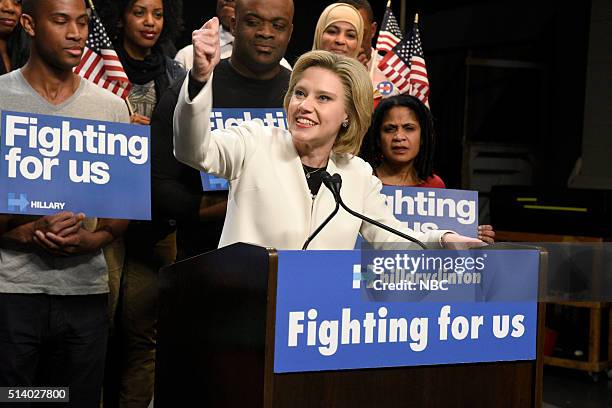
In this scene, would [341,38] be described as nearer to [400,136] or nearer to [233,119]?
[400,136]

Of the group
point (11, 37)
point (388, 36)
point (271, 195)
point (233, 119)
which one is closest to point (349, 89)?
point (271, 195)

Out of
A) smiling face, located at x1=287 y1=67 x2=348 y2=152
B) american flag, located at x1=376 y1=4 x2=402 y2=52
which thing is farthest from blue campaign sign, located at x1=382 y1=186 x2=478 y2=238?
american flag, located at x1=376 y1=4 x2=402 y2=52

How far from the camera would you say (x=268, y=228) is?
7.32 ft

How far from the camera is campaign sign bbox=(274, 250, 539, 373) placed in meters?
1.59

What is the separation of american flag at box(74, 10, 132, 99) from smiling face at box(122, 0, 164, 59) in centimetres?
10

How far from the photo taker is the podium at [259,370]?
5.21 feet

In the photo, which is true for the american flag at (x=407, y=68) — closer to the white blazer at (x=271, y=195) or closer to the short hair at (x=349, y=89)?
the short hair at (x=349, y=89)

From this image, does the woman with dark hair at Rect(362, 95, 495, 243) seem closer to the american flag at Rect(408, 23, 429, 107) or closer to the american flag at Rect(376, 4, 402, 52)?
the american flag at Rect(408, 23, 429, 107)

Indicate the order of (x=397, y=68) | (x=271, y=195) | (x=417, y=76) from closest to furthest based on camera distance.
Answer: (x=271, y=195) → (x=397, y=68) → (x=417, y=76)

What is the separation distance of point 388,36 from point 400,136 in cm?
141

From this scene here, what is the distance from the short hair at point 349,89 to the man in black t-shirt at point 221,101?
610 mm

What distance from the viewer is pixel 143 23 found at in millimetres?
3326

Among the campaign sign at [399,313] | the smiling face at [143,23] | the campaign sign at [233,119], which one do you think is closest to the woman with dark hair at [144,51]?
the smiling face at [143,23]

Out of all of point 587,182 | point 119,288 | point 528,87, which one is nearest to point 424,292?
point 119,288
